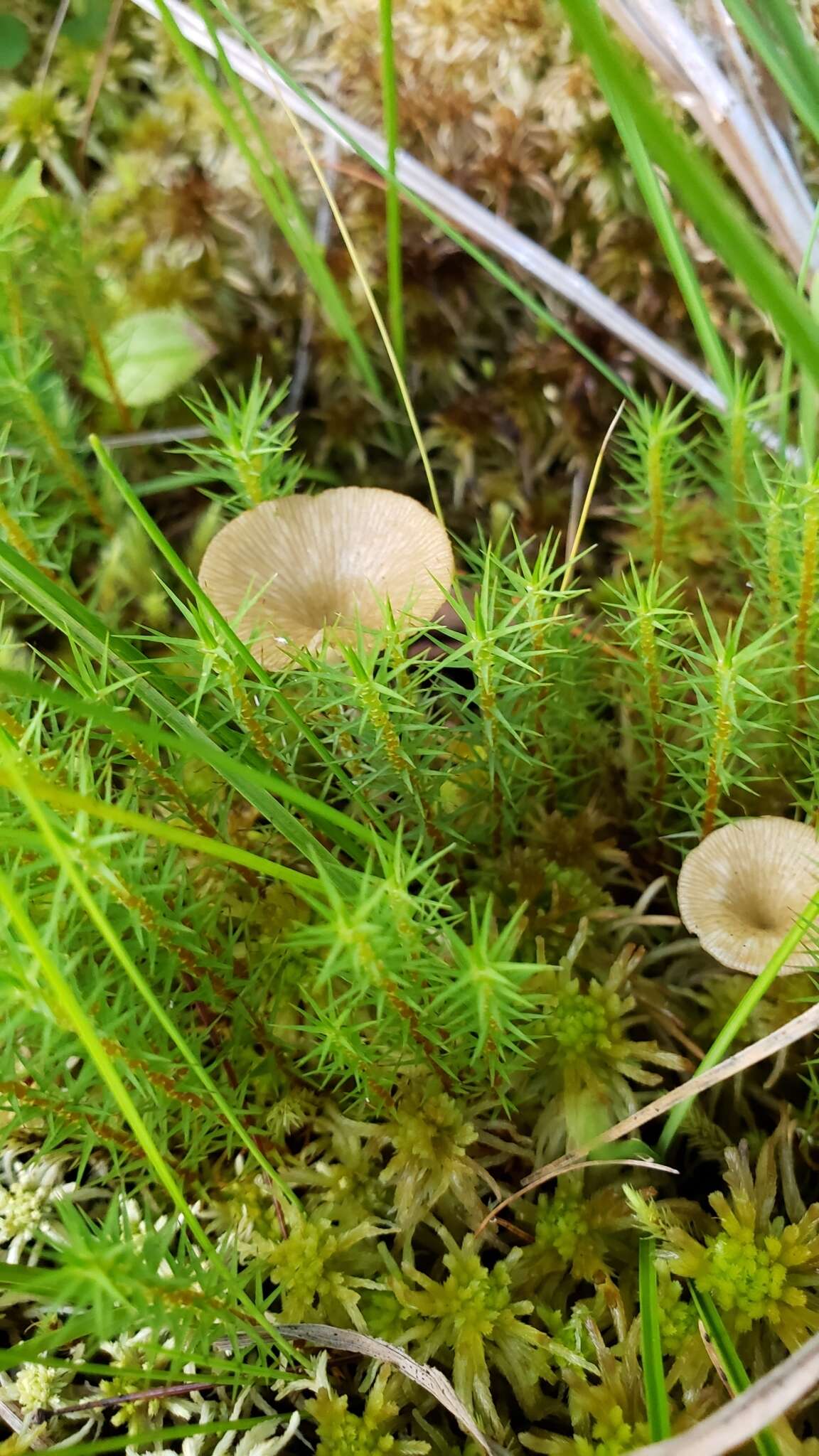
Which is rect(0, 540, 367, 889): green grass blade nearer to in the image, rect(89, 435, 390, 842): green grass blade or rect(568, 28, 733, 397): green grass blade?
rect(89, 435, 390, 842): green grass blade

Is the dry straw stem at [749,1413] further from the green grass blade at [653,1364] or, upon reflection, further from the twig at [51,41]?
the twig at [51,41]

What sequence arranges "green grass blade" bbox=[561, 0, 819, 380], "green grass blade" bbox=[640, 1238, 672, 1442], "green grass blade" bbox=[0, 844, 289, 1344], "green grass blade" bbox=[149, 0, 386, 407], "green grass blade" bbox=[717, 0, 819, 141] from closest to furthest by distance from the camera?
"green grass blade" bbox=[561, 0, 819, 380] → "green grass blade" bbox=[0, 844, 289, 1344] → "green grass blade" bbox=[640, 1238, 672, 1442] → "green grass blade" bbox=[717, 0, 819, 141] → "green grass blade" bbox=[149, 0, 386, 407]

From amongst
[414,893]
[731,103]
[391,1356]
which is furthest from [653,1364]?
[731,103]

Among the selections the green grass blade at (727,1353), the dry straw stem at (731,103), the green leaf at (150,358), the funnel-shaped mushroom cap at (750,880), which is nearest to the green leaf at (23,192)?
the green leaf at (150,358)

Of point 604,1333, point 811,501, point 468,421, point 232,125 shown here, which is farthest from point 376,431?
point 604,1333

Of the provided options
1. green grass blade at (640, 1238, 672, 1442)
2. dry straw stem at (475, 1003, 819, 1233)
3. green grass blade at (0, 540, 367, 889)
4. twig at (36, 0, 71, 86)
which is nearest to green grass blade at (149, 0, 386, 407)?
twig at (36, 0, 71, 86)

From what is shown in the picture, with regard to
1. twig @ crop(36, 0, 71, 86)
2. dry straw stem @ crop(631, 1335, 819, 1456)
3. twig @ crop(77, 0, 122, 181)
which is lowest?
dry straw stem @ crop(631, 1335, 819, 1456)

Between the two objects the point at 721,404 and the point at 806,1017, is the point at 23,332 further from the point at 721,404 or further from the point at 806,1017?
the point at 806,1017
